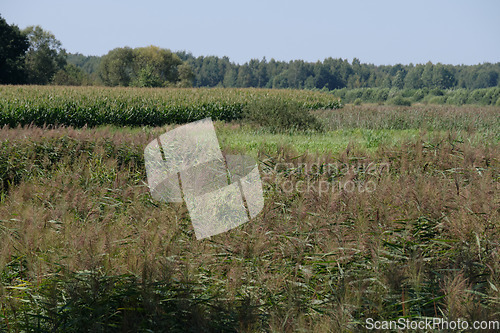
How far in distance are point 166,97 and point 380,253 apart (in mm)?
23645

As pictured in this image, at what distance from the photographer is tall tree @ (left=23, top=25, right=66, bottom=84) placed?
59188mm

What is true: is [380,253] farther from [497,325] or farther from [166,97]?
[166,97]

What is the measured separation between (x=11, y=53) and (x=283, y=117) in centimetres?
4332

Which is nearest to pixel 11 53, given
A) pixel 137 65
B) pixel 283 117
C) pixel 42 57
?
pixel 42 57

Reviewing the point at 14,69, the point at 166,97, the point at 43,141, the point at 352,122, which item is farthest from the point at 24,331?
the point at 14,69

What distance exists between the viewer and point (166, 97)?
82.2ft

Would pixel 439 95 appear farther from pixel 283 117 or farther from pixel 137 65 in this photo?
pixel 283 117

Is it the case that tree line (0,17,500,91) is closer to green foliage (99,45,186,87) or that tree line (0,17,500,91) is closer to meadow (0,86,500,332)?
green foliage (99,45,186,87)

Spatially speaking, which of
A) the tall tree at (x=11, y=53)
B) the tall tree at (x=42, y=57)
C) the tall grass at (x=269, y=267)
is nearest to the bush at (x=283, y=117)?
the tall grass at (x=269, y=267)

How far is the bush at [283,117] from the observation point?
15.3 meters

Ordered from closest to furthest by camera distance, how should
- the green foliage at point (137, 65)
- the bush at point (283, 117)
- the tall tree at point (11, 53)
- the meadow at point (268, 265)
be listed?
the meadow at point (268, 265) < the bush at point (283, 117) < the tall tree at point (11, 53) < the green foliage at point (137, 65)

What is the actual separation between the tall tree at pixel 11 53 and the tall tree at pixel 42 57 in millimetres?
7780

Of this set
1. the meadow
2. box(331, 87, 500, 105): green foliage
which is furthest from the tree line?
the meadow

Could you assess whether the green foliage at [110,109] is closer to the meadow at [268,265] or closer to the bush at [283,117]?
the bush at [283,117]
